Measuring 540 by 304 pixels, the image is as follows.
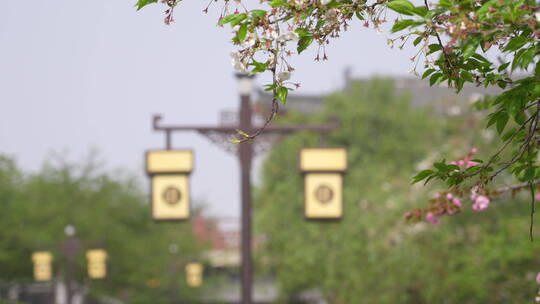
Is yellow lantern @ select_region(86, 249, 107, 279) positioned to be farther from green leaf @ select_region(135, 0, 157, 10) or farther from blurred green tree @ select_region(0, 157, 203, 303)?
green leaf @ select_region(135, 0, 157, 10)

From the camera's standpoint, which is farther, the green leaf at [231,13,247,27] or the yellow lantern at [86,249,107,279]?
the yellow lantern at [86,249,107,279]

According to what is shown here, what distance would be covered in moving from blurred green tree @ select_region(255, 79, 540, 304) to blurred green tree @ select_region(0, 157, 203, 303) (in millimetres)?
5317

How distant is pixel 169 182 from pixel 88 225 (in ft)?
76.6

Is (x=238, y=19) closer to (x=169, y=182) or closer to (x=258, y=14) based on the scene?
(x=258, y=14)

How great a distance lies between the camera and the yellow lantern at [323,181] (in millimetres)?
11320

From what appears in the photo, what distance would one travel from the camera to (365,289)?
22.4m

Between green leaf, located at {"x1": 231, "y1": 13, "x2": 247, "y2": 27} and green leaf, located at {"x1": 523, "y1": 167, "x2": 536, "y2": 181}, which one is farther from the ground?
green leaf, located at {"x1": 231, "y1": 13, "x2": 247, "y2": 27}

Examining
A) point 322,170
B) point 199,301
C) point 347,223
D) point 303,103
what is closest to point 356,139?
point 347,223

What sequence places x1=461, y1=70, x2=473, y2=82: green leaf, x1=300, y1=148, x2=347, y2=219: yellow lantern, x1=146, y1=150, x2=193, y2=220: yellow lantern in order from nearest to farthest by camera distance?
x1=461, y1=70, x2=473, y2=82: green leaf → x1=300, y1=148, x2=347, y2=219: yellow lantern → x1=146, y1=150, x2=193, y2=220: yellow lantern

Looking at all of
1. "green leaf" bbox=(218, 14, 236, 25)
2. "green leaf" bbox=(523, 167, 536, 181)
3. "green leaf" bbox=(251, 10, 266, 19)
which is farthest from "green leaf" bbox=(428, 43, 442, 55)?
"green leaf" bbox=(523, 167, 536, 181)

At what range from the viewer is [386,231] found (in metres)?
23.5

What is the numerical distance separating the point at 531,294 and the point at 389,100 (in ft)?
76.5

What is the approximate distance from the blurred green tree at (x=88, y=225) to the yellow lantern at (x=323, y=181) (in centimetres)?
1950

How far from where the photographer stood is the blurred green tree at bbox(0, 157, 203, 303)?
31578 mm
